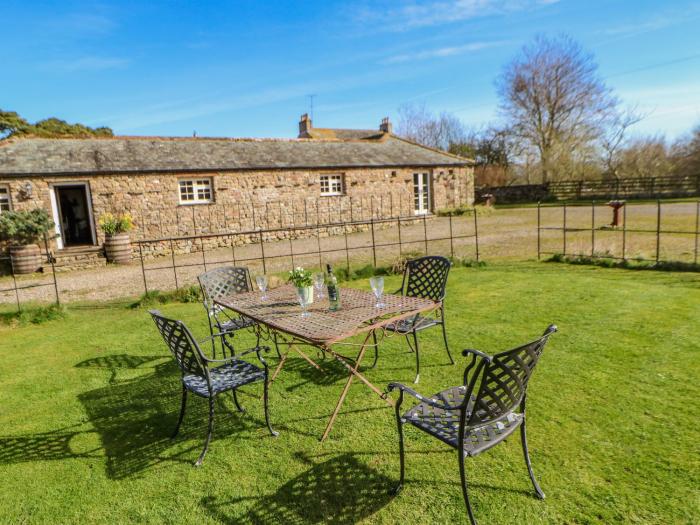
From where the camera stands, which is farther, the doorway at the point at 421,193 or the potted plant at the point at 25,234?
the doorway at the point at 421,193

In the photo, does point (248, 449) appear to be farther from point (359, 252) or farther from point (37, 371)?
point (359, 252)

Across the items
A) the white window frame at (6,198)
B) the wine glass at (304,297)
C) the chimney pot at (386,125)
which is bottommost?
the wine glass at (304,297)

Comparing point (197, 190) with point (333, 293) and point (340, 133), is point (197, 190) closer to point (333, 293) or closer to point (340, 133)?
point (333, 293)

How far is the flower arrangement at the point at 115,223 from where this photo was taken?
1427 cm

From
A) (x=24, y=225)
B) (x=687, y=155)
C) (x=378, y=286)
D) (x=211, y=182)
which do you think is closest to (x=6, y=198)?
(x=24, y=225)

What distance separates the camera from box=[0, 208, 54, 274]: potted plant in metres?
12.7

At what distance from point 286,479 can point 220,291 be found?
271 centimetres

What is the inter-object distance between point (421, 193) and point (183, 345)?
67.2ft

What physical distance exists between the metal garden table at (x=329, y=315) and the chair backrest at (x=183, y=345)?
62 centimetres

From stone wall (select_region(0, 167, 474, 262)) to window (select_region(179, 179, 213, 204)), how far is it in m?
0.25

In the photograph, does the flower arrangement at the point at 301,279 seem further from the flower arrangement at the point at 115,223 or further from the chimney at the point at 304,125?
Result: the chimney at the point at 304,125

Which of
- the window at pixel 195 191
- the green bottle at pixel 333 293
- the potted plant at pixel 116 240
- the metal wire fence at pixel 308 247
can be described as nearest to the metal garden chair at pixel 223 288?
the green bottle at pixel 333 293

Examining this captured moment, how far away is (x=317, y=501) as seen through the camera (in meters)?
2.72

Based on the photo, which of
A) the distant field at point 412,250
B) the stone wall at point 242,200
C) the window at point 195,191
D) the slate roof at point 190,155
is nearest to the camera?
the distant field at point 412,250
